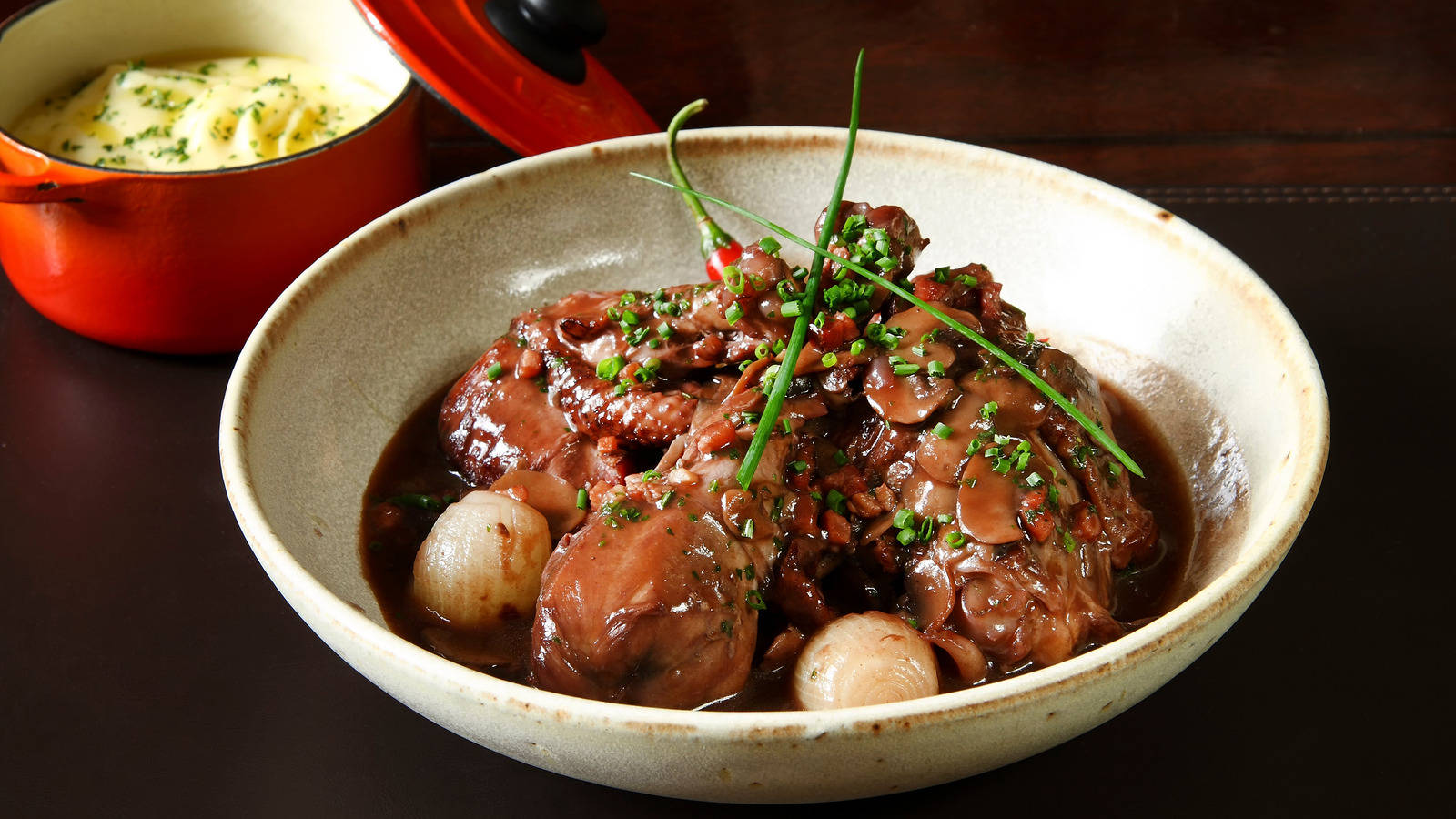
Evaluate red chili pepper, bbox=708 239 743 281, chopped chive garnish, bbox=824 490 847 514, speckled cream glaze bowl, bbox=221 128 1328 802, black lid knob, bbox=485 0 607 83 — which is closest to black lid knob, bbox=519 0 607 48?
black lid knob, bbox=485 0 607 83

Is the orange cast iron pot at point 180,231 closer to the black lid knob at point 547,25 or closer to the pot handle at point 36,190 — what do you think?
the pot handle at point 36,190

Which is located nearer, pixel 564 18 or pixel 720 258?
pixel 720 258

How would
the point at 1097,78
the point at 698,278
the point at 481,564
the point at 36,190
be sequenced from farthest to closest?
the point at 1097,78 < the point at 698,278 < the point at 36,190 < the point at 481,564

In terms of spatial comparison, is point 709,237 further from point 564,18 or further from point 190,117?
point 190,117

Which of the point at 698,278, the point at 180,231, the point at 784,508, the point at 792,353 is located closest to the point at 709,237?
the point at 698,278

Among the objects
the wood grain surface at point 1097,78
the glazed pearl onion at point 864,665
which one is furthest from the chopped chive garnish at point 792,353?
the wood grain surface at point 1097,78

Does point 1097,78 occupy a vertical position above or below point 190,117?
below
